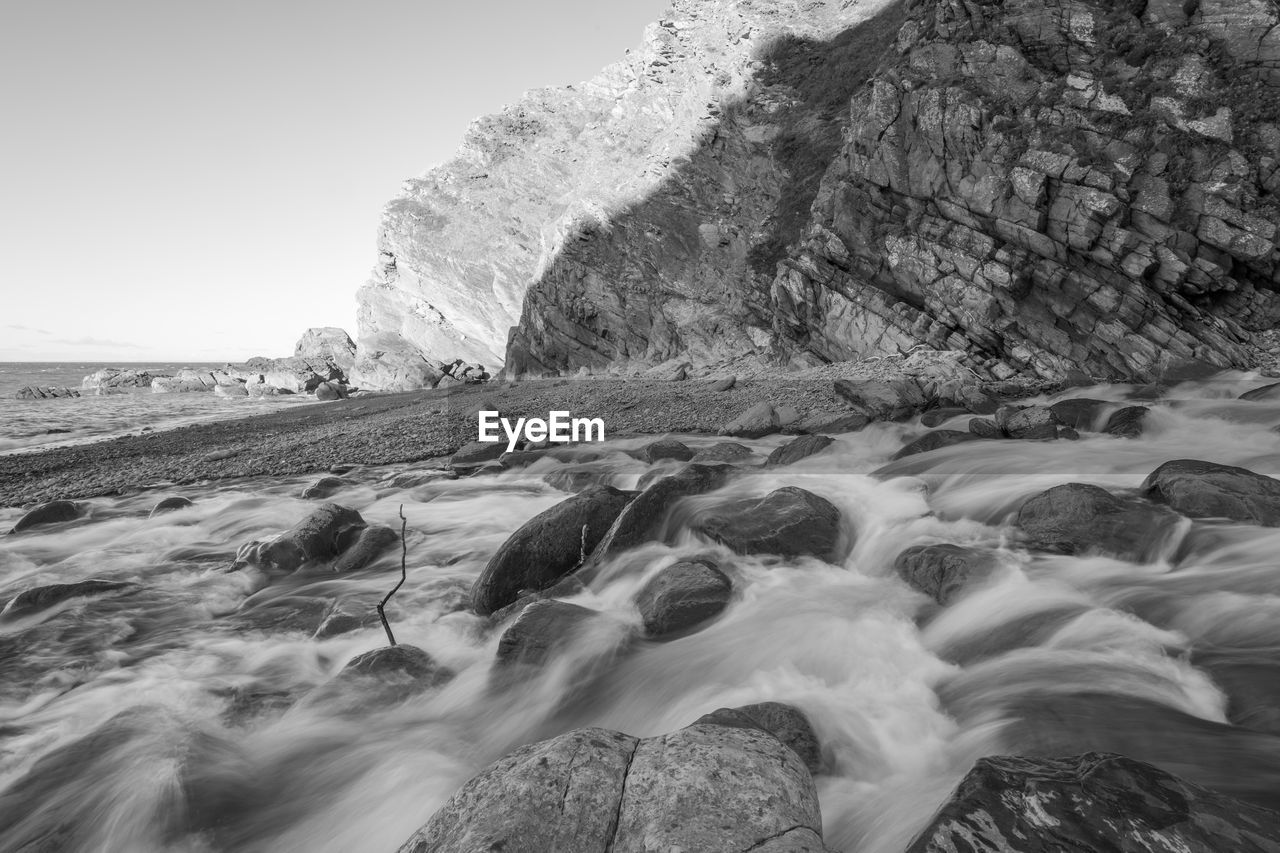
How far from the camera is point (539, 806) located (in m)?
2.46

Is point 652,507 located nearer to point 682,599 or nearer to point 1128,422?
point 682,599

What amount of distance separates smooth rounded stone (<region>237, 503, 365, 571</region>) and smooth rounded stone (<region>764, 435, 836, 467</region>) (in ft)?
22.4

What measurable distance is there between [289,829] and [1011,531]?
23.8 ft

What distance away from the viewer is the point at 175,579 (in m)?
7.83

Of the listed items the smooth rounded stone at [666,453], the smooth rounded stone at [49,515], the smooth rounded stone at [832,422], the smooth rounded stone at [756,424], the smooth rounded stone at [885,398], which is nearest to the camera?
the smooth rounded stone at [49,515]

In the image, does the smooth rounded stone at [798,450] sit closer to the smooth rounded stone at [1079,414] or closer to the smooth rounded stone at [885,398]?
the smooth rounded stone at [885,398]

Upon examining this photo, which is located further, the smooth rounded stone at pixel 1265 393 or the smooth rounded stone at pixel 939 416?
the smooth rounded stone at pixel 939 416

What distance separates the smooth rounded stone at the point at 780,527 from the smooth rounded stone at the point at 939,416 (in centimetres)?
624

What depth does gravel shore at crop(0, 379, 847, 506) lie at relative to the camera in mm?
13797

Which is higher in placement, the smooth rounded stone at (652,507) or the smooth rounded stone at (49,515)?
the smooth rounded stone at (652,507)

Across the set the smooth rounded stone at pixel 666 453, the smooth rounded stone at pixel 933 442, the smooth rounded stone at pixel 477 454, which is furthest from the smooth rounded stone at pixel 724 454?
the smooth rounded stone at pixel 477 454

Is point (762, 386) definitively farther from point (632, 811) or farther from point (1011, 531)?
point (632, 811)

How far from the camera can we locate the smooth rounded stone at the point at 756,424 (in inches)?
539

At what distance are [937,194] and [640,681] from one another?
19179mm
